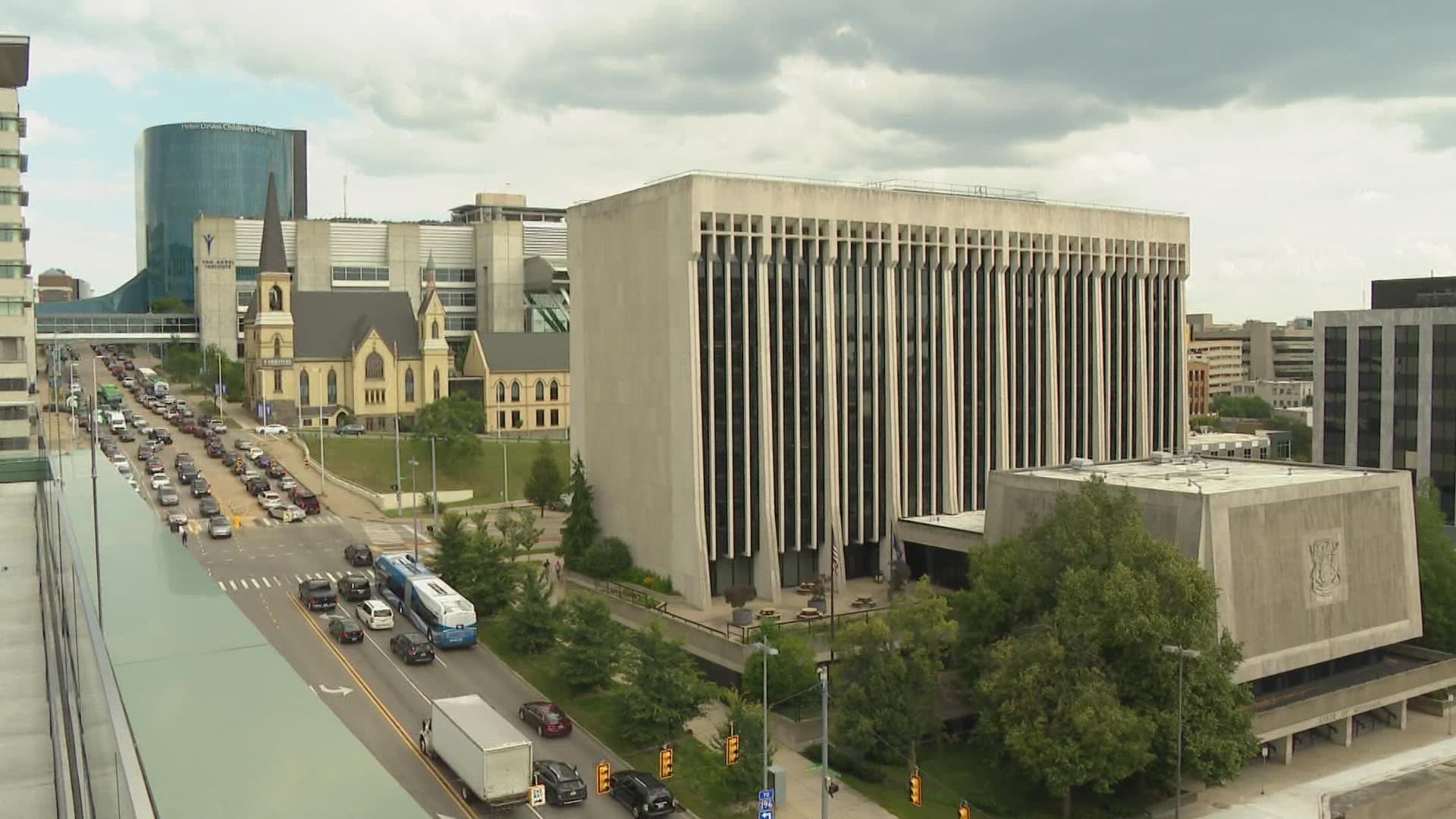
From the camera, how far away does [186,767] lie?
14.5 metres

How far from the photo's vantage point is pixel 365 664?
50.9m

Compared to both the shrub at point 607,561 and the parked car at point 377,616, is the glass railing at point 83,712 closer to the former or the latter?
the parked car at point 377,616

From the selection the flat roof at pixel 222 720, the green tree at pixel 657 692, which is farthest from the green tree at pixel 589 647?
the flat roof at pixel 222 720

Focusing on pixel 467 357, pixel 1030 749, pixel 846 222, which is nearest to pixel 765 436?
pixel 846 222

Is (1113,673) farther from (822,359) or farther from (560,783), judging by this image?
Answer: (822,359)

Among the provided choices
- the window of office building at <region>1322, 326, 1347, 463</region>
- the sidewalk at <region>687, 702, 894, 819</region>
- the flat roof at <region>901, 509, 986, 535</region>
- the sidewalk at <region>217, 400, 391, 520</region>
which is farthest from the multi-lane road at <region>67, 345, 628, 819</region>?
the window of office building at <region>1322, 326, 1347, 463</region>

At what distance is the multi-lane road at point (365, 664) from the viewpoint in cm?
3984

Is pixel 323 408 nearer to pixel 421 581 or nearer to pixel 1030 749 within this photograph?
pixel 421 581

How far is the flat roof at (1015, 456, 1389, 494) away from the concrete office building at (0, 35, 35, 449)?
207 feet

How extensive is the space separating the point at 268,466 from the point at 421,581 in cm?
4721

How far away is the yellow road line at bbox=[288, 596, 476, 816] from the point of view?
37938 mm

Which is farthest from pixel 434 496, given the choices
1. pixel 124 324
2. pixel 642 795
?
pixel 124 324

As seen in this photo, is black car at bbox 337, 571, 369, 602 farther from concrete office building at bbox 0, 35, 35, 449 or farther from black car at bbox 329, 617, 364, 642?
concrete office building at bbox 0, 35, 35, 449

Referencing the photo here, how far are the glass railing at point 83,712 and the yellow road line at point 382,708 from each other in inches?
517
